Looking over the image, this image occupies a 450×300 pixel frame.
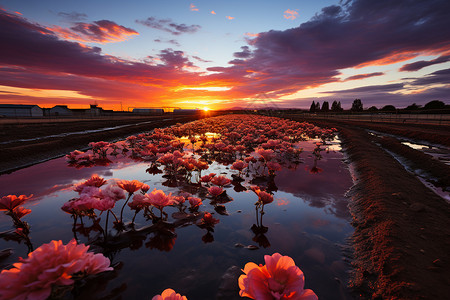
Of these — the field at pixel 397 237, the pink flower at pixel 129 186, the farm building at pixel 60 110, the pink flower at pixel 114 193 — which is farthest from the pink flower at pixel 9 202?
the farm building at pixel 60 110

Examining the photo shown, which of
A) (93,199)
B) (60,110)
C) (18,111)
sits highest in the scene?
(60,110)

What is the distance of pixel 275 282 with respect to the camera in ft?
3.48

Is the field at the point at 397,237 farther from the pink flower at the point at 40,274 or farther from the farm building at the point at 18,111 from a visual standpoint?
the farm building at the point at 18,111

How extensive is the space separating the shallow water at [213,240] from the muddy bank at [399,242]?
0.72 feet

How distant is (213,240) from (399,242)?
2.53 meters

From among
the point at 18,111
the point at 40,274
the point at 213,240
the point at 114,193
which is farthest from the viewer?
the point at 18,111

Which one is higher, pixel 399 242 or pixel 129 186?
pixel 129 186

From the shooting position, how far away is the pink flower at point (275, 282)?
→ 42.2 inches

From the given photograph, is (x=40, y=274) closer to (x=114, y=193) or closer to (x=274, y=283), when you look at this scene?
(x=274, y=283)

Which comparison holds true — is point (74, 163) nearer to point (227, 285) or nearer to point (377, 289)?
point (227, 285)

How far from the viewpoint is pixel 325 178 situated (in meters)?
5.53

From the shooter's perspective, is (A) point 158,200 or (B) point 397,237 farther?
(B) point 397,237

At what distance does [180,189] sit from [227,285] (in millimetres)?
2846

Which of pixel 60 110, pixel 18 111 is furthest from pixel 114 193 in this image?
pixel 60 110
